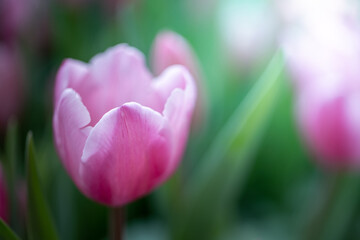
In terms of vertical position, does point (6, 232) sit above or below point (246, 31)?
below

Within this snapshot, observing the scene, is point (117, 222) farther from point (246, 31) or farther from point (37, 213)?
point (246, 31)

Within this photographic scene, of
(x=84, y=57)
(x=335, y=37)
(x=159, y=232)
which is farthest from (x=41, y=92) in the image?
(x=335, y=37)

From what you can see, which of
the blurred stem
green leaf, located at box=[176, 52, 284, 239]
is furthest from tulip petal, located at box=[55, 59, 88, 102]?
the blurred stem

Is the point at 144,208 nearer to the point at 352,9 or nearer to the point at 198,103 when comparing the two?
the point at 198,103

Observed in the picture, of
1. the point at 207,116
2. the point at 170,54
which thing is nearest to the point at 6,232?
the point at 170,54

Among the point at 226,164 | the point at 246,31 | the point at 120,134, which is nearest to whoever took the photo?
the point at 120,134

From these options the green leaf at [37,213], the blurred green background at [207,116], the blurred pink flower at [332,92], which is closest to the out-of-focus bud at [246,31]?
the blurred green background at [207,116]

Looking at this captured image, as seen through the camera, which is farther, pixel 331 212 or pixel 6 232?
pixel 331 212
